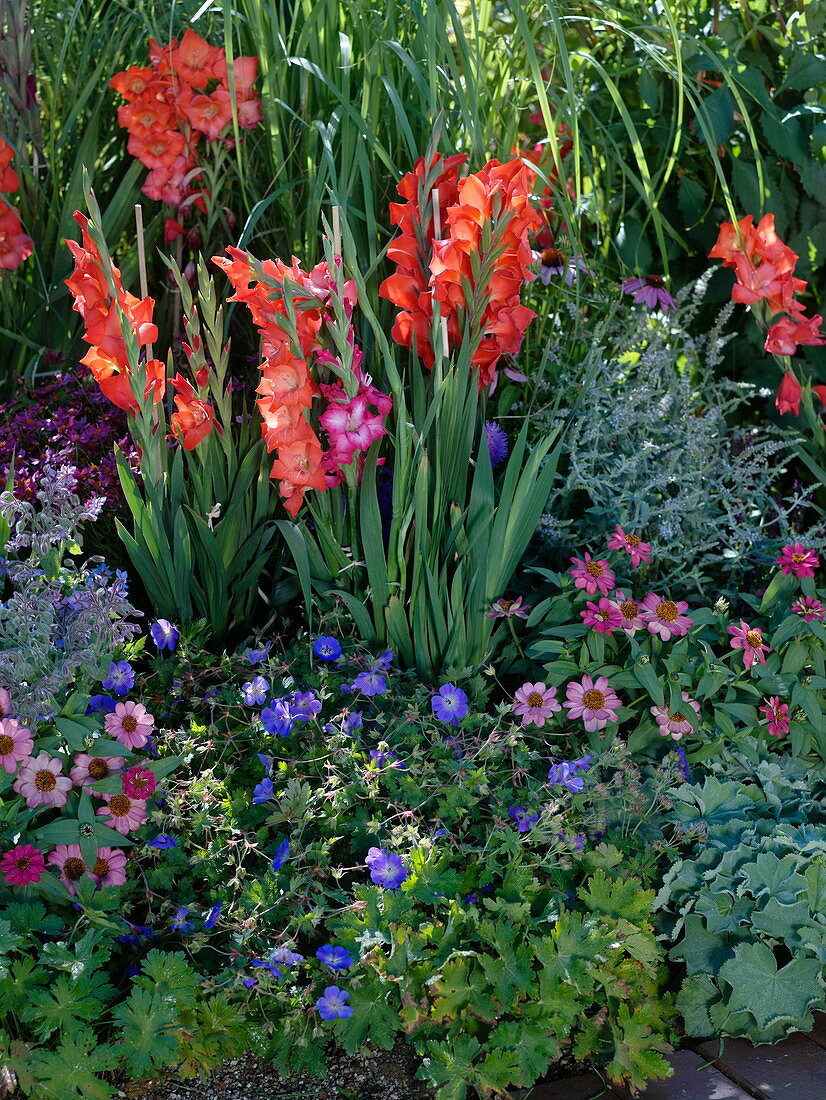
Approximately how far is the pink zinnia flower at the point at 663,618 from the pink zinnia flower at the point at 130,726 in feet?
2.96

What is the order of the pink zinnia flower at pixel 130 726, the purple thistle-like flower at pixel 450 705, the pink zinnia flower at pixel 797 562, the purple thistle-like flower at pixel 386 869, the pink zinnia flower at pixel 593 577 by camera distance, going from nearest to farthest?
the purple thistle-like flower at pixel 386 869 < the pink zinnia flower at pixel 130 726 < the purple thistle-like flower at pixel 450 705 < the pink zinnia flower at pixel 593 577 < the pink zinnia flower at pixel 797 562

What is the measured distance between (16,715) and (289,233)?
1.31 meters

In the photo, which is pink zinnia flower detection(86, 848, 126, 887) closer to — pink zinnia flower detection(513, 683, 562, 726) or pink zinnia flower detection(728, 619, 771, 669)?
pink zinnia flower detection(513, 683, 562, 726)

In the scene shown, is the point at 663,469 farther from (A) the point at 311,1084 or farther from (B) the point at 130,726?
(A) the point at 311,1084

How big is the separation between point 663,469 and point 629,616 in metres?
0.44

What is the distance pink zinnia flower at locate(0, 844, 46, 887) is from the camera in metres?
1.49

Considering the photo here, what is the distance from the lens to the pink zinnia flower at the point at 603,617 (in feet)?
6.14

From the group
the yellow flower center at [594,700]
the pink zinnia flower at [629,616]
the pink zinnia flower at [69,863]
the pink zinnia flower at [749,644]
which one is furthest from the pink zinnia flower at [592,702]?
the pink zinnia flower at [69,863]

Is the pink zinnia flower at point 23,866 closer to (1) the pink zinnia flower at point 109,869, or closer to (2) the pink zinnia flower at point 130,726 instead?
(1) the pink zinnia flower at point 109,869

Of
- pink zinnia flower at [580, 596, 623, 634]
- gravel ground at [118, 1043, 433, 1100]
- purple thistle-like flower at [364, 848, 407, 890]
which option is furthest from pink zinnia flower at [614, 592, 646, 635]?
gravel ground at [118, 1043, 433, 1100]

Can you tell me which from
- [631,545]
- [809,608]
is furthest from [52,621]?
[809,608]

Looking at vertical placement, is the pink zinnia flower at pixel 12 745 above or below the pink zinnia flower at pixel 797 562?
above

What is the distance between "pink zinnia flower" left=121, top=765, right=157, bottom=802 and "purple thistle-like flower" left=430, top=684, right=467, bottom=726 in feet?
1.60

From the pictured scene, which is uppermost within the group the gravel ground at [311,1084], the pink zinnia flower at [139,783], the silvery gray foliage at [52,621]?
the silvery gray foliage at [52,621]
